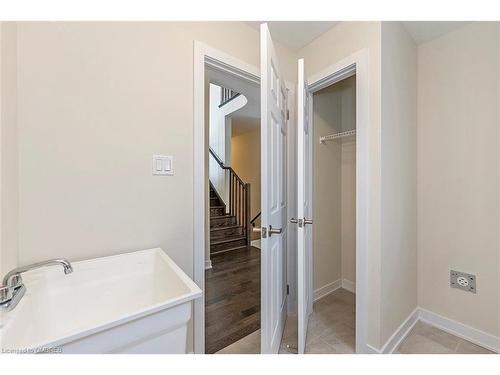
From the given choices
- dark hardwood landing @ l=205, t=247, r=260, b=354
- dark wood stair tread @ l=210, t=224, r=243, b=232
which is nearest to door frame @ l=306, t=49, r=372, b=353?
dark hardwood landing @ l=205, t=247, r=260, b=354

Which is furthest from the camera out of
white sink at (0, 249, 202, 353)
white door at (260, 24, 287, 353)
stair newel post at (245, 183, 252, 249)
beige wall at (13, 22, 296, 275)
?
stair newel post at (245, 183, 252, 249)

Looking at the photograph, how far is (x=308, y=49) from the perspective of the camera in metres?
1.84

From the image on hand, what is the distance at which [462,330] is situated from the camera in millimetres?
1629

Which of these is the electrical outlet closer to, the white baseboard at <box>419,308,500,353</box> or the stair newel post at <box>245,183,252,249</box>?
the white baseboard at <box>419,308,500,353</box>

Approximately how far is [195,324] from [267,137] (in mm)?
1191

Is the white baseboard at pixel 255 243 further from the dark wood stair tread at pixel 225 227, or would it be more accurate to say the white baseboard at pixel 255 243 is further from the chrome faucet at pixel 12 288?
the chrome faucet at pixel 12 288

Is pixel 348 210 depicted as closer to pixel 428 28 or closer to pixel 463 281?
pixel 463 281

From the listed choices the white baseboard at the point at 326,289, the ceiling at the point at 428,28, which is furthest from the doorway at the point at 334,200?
the ceiling at the point at 428,28

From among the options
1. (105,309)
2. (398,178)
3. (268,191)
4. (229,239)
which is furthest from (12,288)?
(229,239)

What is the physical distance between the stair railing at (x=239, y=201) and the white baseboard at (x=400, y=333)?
2.68 m

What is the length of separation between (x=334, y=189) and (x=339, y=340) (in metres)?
1.33

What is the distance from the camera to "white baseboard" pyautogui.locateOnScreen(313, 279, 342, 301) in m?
2.15

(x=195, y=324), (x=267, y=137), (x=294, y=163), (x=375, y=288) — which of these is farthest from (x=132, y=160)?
(x=375, y=288)

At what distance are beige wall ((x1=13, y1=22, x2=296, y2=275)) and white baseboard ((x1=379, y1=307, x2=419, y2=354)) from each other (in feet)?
4.53
